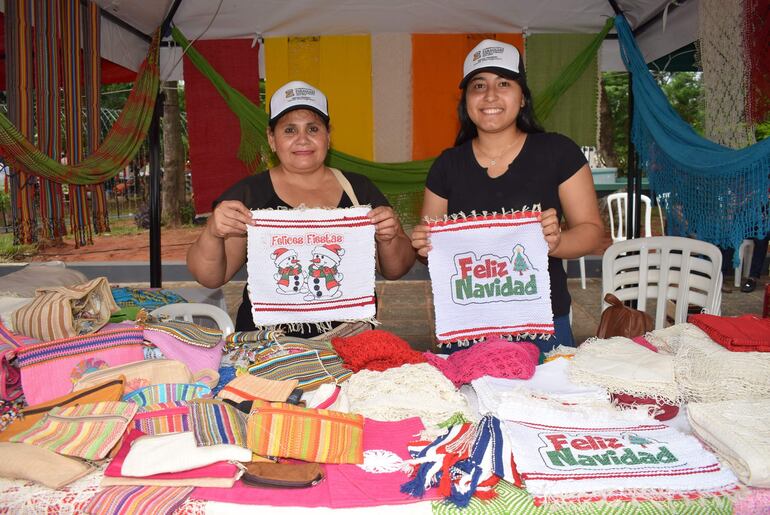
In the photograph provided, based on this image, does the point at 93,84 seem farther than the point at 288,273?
Yes

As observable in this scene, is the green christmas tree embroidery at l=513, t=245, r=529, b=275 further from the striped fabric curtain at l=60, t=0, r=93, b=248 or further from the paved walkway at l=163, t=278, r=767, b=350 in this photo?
the paved walkway at l=163, t=278, r=767, b=350

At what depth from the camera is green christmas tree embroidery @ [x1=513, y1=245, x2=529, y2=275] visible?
80.9 inches

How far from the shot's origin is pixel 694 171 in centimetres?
331

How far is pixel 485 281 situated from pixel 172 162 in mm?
11899

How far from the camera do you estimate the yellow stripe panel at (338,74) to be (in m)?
4.32

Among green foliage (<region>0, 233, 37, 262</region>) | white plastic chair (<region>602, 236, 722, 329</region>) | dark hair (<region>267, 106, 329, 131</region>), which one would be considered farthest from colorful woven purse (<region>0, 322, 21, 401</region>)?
green foliage (<region>0, 233, 37, 262</region>)

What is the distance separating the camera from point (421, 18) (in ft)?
13.8

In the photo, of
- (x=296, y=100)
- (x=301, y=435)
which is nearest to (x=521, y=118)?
(x=296, y=100)

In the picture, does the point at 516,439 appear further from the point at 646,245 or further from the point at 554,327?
the point at 646,245

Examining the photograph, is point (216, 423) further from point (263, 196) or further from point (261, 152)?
point (261, 152)

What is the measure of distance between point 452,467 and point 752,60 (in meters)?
2.77

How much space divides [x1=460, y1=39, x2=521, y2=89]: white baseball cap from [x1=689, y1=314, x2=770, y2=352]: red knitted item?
0.98 m

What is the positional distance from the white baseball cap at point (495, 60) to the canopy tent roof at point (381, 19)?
2.27m

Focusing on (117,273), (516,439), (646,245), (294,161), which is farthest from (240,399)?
(117,273)
